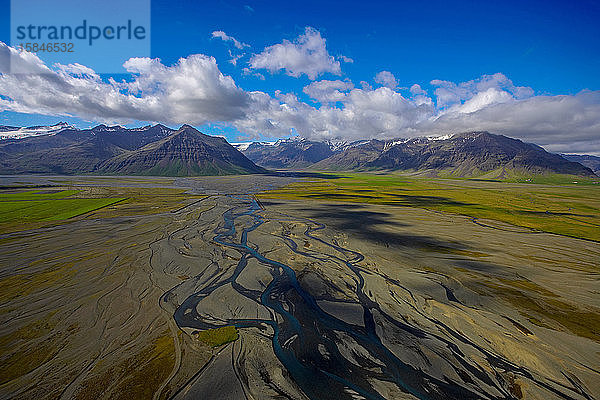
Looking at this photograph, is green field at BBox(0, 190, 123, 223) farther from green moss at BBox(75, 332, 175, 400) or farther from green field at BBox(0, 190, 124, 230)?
green moss at BBox(75, 332, 175, 400)

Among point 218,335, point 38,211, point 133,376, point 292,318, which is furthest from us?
point 38,211

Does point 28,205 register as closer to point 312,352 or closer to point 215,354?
point 215,354

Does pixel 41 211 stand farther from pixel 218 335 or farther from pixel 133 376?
pixel 218 335

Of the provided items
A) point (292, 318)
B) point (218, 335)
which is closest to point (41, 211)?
point (218, 335)

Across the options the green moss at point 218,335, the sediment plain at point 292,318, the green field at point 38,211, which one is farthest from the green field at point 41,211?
the green moss at point 218,335

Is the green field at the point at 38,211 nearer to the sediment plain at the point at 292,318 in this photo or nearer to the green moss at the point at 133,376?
the sediment plain at the point at 292,318

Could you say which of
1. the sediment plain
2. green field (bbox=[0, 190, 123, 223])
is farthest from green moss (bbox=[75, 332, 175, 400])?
green field (bbox=[0, 190, 123, 223])

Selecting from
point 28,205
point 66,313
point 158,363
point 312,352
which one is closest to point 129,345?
point 158,363
